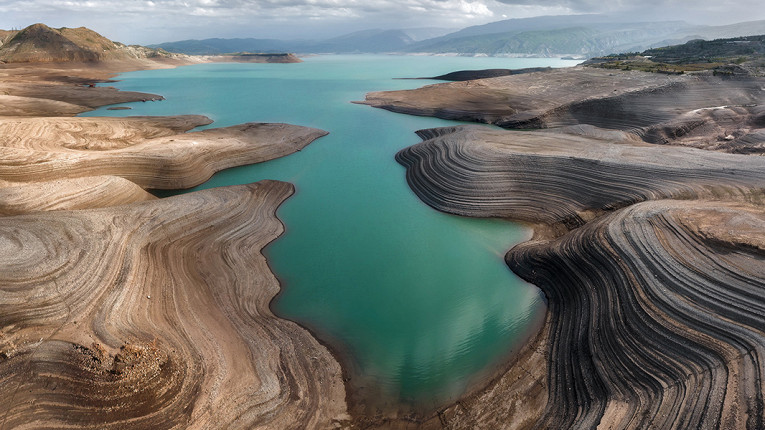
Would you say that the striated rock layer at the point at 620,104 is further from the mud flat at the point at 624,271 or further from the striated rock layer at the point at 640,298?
the striated rock layer at the point at 640,298

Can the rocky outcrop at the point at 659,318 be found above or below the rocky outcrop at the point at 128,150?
below

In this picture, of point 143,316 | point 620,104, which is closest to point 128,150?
point 143,316

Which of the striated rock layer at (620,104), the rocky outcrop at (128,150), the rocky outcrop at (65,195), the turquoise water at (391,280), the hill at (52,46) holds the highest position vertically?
the hill at (52,46)

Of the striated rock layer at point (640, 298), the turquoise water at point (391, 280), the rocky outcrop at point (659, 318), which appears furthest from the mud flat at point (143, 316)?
the rocky outcrop at point (659, 318)

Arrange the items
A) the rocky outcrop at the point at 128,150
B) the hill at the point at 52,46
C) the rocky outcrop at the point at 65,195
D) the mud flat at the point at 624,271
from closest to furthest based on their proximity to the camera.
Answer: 1. the mud flat at the point at 624,271
2. the rocky outcrop at the point at 65,195
3. the rocky outcrop at the point at 128,150
4. the hill at the point at 52,46

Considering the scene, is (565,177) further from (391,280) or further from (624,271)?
(391,280)

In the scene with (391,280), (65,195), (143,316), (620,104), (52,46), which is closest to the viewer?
(143,316)

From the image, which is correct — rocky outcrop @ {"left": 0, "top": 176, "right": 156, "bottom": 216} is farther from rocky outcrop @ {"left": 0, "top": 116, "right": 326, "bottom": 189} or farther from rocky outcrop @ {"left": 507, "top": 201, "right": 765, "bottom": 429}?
rocky outcrop @ {"left": 507, "top": 201, "right": 765, "bottom": 429}
